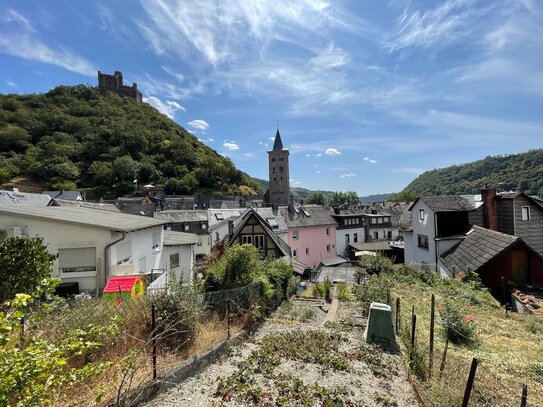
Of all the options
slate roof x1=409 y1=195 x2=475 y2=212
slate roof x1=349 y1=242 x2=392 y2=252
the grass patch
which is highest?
slate roof x1=409 y1=195 x2=475 y2=212

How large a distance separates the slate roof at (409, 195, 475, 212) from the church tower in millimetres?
66082

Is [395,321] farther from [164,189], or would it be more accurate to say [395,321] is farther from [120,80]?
[120,80]

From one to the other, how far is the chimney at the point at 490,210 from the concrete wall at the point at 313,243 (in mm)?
18109

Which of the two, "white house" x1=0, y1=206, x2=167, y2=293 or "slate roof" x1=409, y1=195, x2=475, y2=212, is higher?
"slate roof" x1=409, y1=195, x2=475, y2=212

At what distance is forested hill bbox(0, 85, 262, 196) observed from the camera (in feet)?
225

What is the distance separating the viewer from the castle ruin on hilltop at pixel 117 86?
356 feet

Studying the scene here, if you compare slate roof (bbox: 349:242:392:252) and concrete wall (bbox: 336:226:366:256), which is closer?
slate roof (bbox: 349:242:392:252)

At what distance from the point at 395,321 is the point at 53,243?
13.8 metres

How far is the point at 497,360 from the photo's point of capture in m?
6.65

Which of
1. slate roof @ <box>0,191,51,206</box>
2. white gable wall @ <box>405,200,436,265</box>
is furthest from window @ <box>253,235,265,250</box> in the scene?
slate roof @ <box>0,191,51,206</box>

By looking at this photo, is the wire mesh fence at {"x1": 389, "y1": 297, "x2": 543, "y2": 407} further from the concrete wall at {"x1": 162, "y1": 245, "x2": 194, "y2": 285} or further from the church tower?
the church tower

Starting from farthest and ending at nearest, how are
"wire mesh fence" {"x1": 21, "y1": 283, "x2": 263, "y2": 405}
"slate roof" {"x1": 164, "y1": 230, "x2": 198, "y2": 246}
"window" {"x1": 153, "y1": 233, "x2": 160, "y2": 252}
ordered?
1. "slate roof" {"x1": 164, "y1": 230, "x2": 198, "y2": 246}
2. "window" {"x1": 153, "y1": 233, "x2": 160, "y2": 252}
3. "wire mesh fence" {"x1": 21, "y1": 283, "x2": 263, "y2": 405}

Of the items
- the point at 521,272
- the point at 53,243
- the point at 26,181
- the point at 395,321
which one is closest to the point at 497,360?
the point at 395,321

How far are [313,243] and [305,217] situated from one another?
3.77 metres
